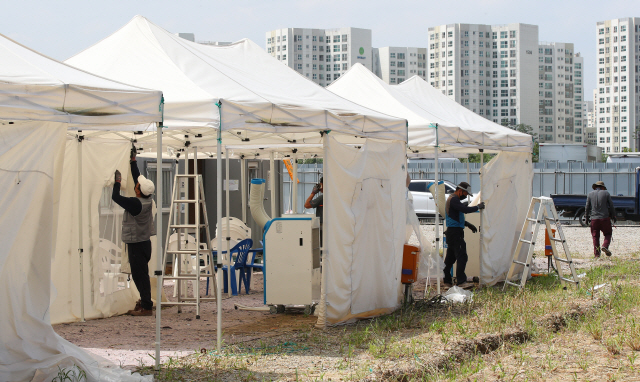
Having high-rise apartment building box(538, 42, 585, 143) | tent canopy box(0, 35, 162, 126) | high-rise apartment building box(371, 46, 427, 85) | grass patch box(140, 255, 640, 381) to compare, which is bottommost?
grass patch box(140, 255, 640, 381)

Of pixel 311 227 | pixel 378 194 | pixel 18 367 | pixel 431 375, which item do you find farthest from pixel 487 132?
pixel 18 367

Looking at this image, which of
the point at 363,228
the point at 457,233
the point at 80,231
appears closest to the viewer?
the point at 363,228

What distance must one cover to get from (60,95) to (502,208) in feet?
27.8

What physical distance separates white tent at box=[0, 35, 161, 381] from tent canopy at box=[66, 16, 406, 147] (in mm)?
1232

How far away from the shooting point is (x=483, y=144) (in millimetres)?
11508

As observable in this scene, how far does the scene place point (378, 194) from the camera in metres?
9.11

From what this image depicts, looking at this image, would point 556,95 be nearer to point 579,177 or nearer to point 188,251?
point 579,177

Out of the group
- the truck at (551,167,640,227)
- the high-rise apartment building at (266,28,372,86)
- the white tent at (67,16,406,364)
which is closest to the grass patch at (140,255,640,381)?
the white tent at (67,16,406,364)

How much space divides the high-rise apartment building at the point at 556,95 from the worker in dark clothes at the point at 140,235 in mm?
130474

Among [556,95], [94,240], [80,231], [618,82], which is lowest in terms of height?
[94,240]

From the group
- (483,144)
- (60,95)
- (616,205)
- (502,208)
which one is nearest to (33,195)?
(60,95)

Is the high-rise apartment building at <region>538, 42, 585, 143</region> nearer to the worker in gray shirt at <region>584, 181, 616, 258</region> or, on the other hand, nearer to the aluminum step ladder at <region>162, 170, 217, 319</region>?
the worker in gray shirt at <region>584, 181, 616, 258</region>

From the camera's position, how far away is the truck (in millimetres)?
25234

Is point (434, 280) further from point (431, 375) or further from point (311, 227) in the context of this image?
point (431, 375)
